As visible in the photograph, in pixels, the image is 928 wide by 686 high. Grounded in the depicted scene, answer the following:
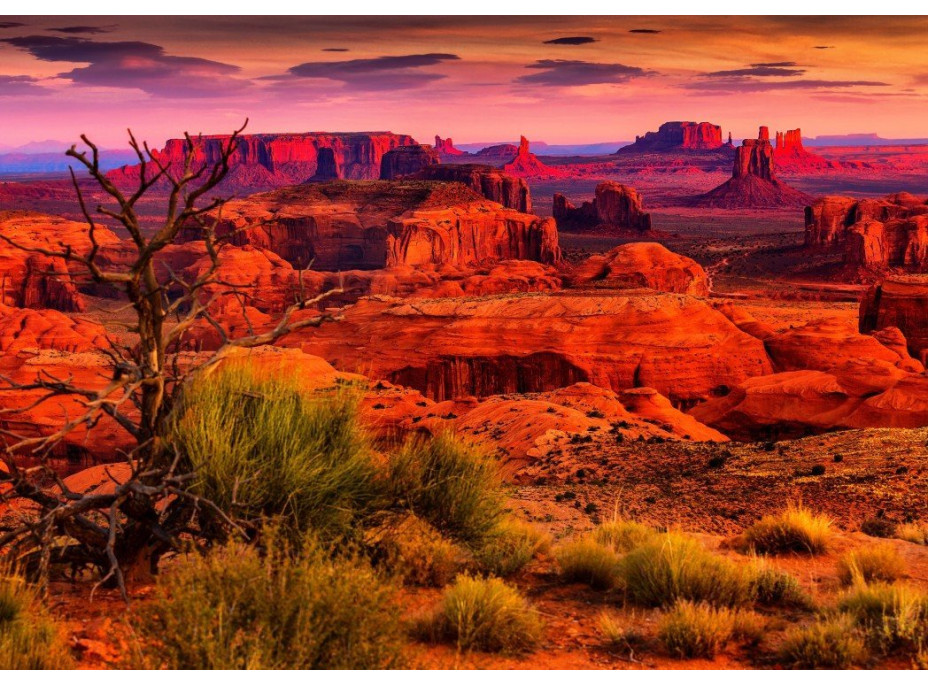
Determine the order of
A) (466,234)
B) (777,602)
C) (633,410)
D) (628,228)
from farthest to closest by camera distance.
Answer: (628,228)
(466,234)
(633,410)
(777,602)

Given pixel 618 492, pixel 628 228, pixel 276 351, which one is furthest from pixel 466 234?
pixel 618 492

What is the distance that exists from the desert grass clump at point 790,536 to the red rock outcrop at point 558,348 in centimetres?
3190

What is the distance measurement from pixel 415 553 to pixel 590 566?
1.90m

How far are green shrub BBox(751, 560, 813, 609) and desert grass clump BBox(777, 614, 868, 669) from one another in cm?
122

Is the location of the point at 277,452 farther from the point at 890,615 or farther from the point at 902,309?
the point at 902,309

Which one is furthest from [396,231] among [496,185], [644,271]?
[496,185]

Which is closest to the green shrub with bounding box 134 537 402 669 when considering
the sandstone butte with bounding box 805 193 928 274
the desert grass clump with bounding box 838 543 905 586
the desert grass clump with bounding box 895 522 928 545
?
the desert grass clump with bounding box 838 543 905 586

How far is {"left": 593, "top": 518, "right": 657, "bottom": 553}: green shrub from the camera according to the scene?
1169cm

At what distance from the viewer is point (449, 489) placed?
34.6ft

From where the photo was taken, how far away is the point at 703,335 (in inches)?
1811

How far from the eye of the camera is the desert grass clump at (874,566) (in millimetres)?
10117

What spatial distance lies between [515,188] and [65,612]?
139 metres

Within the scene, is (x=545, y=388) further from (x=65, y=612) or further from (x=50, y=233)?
(x=50, y=233)

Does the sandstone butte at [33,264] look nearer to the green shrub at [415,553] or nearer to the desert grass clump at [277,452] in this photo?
the desert grass clump at [277,452]
